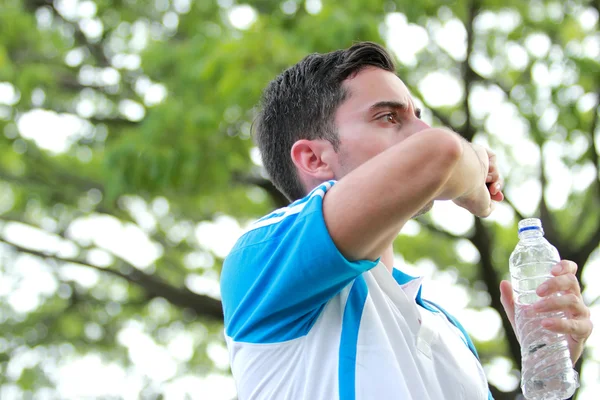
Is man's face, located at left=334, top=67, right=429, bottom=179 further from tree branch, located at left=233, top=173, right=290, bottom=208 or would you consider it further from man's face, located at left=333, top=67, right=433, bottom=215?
tree branch, located at left=233, top=173, right=290, bottom=208

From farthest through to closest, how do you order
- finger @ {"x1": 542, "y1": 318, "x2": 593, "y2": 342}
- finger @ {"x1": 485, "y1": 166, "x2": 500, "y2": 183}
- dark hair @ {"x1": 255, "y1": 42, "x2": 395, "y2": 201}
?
dark hair @ {"x1": 255, "y1": 42, "x2": 395, "y2": 201}
finger @ {"x1": 485, "y1": 166, "x2": 500, "y2": 183}
finger @ {"x1": 542, "y1": 318, "x2": 593, "y2": 342}

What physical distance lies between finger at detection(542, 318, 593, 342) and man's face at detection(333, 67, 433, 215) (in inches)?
16.2

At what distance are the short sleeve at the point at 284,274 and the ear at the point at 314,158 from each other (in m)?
0.36

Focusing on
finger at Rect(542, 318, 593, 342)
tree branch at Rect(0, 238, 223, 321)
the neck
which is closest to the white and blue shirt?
the neck

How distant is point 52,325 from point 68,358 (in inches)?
28.1

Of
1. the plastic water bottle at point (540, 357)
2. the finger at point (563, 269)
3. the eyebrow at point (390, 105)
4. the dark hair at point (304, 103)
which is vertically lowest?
the plastic water bottle at point (540, 357)

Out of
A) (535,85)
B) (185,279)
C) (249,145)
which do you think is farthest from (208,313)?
(535,85)

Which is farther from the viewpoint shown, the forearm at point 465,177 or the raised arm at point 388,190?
the forearm at point 465,177

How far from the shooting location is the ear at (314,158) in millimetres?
2105

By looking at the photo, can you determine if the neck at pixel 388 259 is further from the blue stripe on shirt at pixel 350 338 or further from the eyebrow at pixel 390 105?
the eyebrow at pixel 390 105

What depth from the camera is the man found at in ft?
5.03

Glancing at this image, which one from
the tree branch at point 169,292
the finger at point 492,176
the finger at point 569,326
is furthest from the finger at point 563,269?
the tree branch at point 169,292

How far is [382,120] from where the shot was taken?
205 cm

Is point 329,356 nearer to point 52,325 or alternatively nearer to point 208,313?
point 208,313
